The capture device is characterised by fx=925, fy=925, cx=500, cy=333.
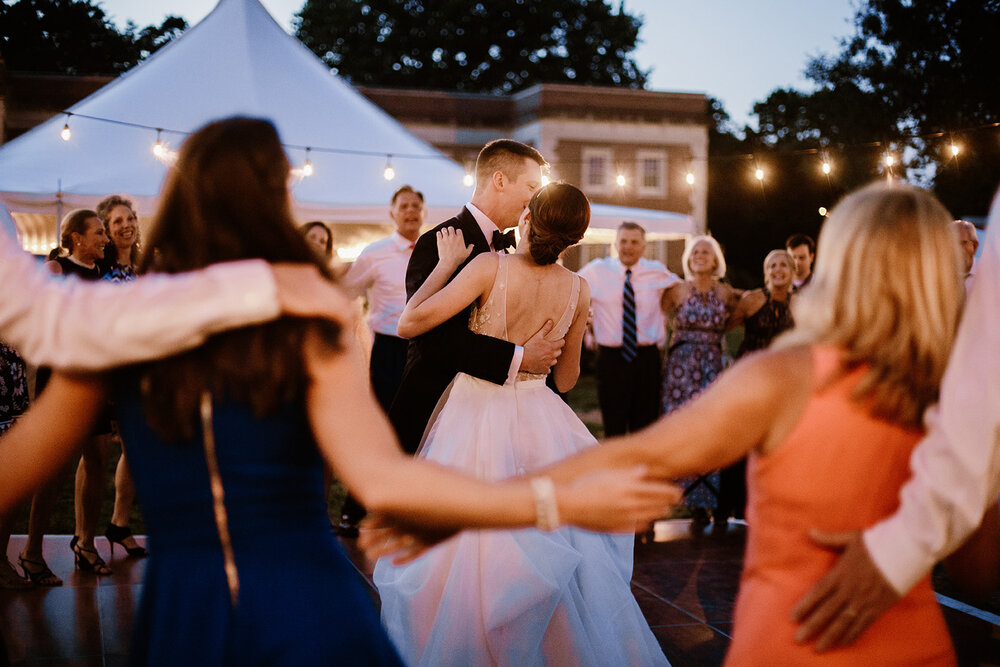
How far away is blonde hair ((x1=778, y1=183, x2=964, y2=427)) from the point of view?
1.56 meters

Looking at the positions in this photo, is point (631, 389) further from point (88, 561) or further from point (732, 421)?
point (732, 421)

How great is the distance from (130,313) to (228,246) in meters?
0.24

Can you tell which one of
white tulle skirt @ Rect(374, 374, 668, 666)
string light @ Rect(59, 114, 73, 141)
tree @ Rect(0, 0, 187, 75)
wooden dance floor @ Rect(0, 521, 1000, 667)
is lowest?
wooden dance floor @ Rect(0, 521, 1000, 667)

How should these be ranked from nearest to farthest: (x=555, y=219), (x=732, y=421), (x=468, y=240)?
1. (x=732, y=421)
2. (x=555, y=219)
3. (x=468, y=240)

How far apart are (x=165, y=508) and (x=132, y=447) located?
124 millimetres

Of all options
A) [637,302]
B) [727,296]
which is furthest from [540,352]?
[637,302]

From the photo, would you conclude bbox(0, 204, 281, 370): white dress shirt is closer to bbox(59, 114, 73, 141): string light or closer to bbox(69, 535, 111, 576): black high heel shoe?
bbox(69, 535, 111, 576): black high heel shoe

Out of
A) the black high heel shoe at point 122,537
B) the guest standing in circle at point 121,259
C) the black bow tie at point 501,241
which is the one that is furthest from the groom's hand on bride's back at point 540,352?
the black high heel shoe at point 122,537

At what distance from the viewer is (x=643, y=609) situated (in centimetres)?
488

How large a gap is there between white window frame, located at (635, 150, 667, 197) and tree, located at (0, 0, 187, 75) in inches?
609

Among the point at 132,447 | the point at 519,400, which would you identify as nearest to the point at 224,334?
the point at 132,447

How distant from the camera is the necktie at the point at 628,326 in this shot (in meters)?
7.89

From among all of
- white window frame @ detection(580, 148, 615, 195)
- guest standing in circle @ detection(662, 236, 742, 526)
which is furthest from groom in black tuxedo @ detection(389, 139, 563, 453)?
white window frame @ detection(580, 148, 615, 195)

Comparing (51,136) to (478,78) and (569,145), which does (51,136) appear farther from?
(478,78)
